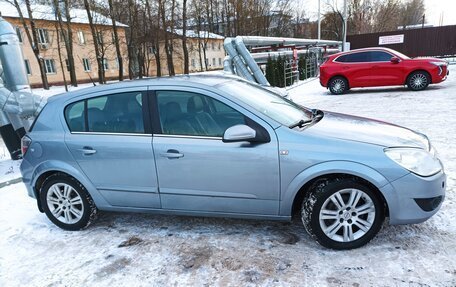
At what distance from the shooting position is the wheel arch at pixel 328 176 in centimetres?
273

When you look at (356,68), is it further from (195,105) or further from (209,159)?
(209,159)

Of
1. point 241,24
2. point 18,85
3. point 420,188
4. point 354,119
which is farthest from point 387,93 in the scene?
point 241,24

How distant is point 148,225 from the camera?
370cm

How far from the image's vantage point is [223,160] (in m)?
3.00

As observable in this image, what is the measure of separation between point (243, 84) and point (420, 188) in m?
2.06

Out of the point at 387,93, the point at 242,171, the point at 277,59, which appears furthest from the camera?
the point at 277,59

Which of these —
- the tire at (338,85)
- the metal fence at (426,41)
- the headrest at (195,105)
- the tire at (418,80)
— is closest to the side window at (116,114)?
the headrest at (195,105)

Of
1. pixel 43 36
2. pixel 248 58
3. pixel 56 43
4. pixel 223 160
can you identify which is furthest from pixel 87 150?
pixel 56 43

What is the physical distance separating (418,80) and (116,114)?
11456 mm

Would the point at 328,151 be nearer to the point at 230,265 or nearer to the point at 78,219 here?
the point at 230,265

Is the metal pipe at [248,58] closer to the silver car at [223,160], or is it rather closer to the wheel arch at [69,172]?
the silver car at [223,160]

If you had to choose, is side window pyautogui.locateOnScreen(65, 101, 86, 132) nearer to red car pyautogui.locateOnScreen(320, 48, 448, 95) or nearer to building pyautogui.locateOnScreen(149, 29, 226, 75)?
red car pyautogui.locateOnScreen(320, 48, 448, 95)

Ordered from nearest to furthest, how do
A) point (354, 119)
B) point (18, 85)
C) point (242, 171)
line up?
point (242, 171) → point (354, 119) → point (18, 85)

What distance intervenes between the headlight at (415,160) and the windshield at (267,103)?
93cm
